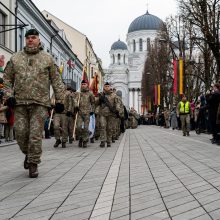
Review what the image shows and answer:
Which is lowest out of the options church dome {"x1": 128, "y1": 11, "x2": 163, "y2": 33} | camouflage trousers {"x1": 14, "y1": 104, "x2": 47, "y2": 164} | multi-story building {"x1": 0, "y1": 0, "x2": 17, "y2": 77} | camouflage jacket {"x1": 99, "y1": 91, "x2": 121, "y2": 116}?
camouflage trousers {"x1": 14, "y1": 104, "x2": 47, "y2": 164}

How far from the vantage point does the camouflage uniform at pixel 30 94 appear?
22.3ft

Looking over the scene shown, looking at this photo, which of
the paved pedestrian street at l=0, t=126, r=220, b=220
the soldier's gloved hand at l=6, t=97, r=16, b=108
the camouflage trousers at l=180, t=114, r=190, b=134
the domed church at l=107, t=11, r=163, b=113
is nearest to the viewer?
the paved pedestrian street at l=0, t=126, r=220, b=220

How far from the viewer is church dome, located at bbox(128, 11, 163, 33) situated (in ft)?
404

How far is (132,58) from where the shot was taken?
418 ft

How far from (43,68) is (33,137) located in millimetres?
1032

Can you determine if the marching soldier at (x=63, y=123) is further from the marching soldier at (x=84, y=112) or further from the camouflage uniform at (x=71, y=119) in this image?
the marching soldier at (x=84, y=112)

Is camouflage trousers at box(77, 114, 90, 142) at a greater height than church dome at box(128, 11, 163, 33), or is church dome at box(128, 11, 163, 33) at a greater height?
church dome at box(128, 11, 163, 33)

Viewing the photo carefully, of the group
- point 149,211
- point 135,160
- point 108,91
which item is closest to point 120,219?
point 149,211

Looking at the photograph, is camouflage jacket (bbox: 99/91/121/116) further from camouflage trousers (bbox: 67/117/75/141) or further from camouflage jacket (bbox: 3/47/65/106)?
camouflage jacket (bbox: 3/47/65/106)

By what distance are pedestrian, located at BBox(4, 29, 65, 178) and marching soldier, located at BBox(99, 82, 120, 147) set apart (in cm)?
647

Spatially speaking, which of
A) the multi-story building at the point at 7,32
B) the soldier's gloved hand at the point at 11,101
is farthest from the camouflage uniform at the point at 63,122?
the multi-story building at the point at 7,32

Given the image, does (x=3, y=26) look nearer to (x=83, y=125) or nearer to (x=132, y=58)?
(x=83, y=125)

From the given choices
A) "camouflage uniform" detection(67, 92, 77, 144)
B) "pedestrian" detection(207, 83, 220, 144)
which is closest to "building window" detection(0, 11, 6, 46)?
"camouflage uniform" detection(67, 92, 77, 144)

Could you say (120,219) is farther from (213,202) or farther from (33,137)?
(33,137)
